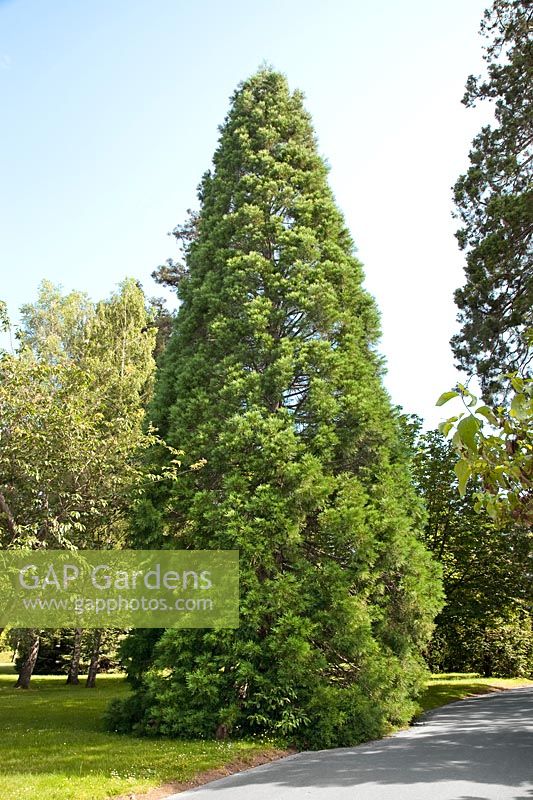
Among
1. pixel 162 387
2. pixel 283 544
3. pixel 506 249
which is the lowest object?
pixel 283 544

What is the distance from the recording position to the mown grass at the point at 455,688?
17997 millimetres

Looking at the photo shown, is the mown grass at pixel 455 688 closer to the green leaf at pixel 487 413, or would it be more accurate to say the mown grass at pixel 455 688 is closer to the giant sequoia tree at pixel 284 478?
the giant sequoia tree at pixel 284 478

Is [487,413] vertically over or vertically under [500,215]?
under

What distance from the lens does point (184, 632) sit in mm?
10211

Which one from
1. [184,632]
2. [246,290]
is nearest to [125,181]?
[246,290]

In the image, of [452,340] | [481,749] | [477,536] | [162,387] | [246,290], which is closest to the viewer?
[481,749]

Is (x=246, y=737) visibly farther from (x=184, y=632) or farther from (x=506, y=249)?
(x=506, y=249)

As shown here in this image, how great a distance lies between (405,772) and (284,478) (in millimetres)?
4487

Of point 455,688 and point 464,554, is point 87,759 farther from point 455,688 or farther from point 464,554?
point 455,688

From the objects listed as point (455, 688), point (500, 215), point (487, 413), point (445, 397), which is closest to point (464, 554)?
point (455, 688)

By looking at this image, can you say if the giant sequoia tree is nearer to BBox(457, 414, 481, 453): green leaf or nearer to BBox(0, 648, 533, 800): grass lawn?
BBox(0, 648, 533, 800): grass lawn

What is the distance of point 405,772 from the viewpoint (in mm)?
7941

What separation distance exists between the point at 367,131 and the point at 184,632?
856 centimetres

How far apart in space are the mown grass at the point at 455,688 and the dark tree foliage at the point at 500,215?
8470 millimetres
